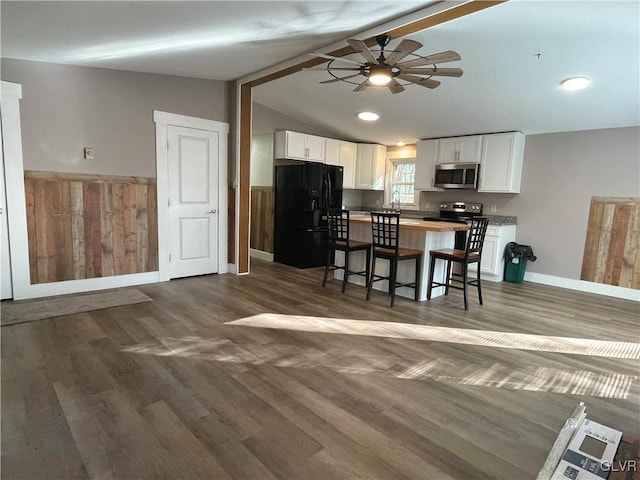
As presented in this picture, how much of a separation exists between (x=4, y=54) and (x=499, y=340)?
5219 millimetres

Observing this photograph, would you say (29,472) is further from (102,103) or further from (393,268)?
(102,103)

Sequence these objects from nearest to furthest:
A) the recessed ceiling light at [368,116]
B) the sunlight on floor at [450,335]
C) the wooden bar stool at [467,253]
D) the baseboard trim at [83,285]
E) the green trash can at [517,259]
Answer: the sunlight on floor at [450,335]
the baseboard trim at [83,285]
the wooden bar stool at [467,253]
the green trash can at [517,259]
the recessed ceiling light at [368,116]

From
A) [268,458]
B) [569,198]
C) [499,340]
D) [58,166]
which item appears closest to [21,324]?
[58,166]

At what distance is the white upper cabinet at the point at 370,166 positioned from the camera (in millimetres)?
7125

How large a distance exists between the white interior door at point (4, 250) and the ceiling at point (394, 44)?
4.23 ft

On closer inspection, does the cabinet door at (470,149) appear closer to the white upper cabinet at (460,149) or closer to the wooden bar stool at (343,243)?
the white upper cabinet at (460,149)

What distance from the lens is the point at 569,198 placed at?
205 inches

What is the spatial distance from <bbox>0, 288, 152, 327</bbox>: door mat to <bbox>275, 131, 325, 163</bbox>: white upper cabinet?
3.17 metres

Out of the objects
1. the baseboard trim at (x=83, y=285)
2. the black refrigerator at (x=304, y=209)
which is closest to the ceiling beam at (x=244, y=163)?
the black refrigerator at (x=304, y=209)

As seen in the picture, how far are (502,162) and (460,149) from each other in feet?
2.28

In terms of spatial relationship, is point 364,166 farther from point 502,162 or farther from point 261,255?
point 261,255

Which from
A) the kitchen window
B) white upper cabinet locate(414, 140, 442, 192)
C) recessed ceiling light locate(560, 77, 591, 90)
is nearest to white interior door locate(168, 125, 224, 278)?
white upper cabinet locate(414, 140, 442, 192)

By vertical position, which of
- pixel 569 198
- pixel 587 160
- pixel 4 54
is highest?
pixel 4 54

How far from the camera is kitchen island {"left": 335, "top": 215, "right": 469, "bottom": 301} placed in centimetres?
424
